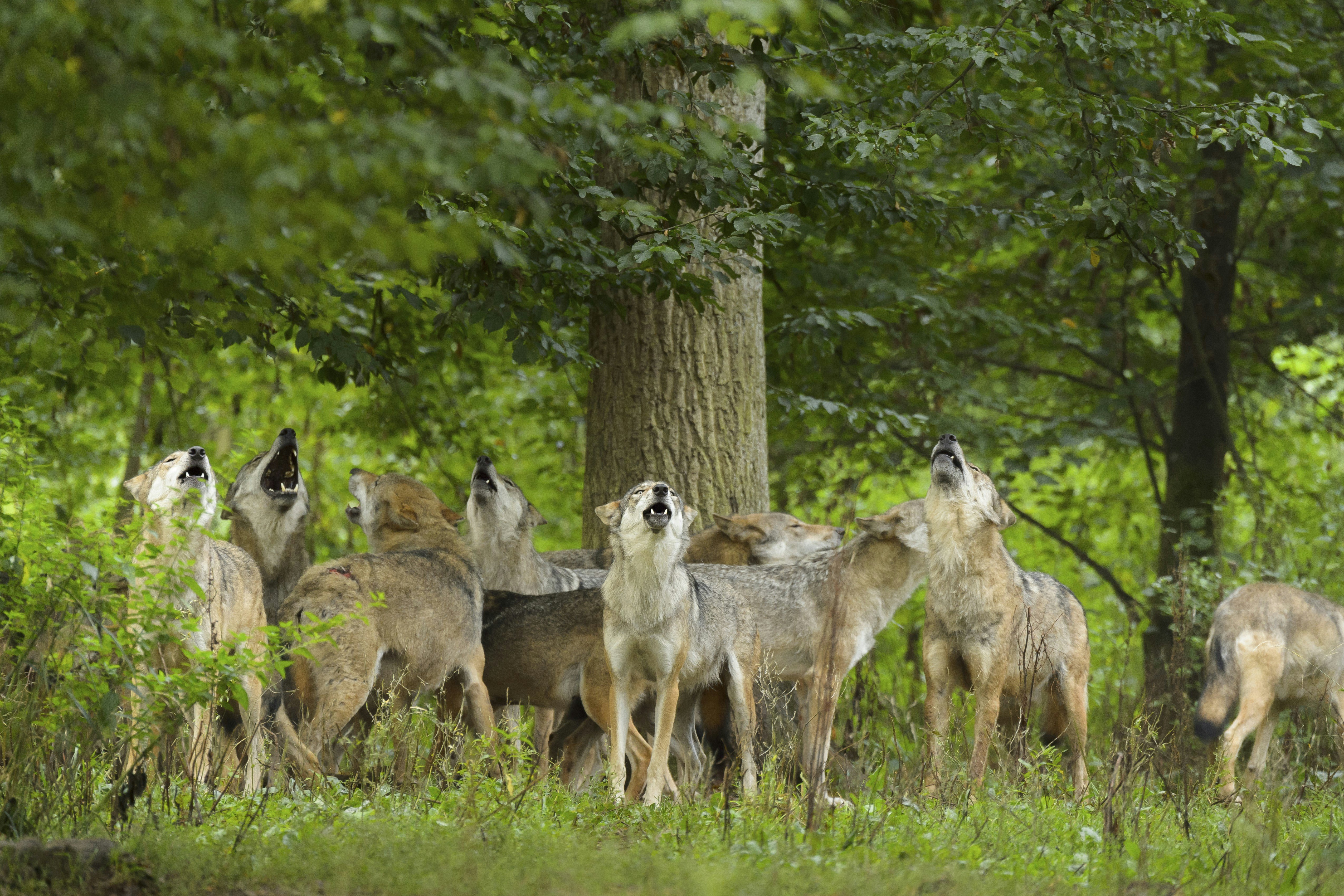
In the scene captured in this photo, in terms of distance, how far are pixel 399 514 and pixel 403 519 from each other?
0.18ft

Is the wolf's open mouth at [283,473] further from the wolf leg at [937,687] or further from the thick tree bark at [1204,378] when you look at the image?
the thick tree bark at [1204,378]

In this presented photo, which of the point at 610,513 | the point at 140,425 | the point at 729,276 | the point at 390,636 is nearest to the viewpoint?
the point at 390,636

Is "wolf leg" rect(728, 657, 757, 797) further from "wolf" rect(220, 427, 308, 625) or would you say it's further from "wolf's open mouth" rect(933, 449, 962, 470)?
"wolf" rect(220, 427, 308, 625)

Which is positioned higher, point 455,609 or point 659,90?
point 659,90

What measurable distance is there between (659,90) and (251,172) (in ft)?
21.5

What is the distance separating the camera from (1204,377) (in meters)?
14.0

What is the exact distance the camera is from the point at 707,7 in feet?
10.5

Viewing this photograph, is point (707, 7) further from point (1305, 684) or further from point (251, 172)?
point (1305, 684)

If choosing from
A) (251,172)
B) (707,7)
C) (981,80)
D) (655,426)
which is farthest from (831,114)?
(251,172)

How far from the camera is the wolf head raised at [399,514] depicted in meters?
8.65

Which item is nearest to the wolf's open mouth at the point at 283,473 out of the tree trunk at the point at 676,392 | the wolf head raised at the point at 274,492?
the wolf head raised at the point at 274,492

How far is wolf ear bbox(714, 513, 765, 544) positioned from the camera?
30.8 feet

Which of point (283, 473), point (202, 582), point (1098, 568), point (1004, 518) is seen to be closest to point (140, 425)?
point (283, 473)

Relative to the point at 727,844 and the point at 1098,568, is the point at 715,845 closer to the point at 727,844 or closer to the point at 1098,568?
the point at 727,844
